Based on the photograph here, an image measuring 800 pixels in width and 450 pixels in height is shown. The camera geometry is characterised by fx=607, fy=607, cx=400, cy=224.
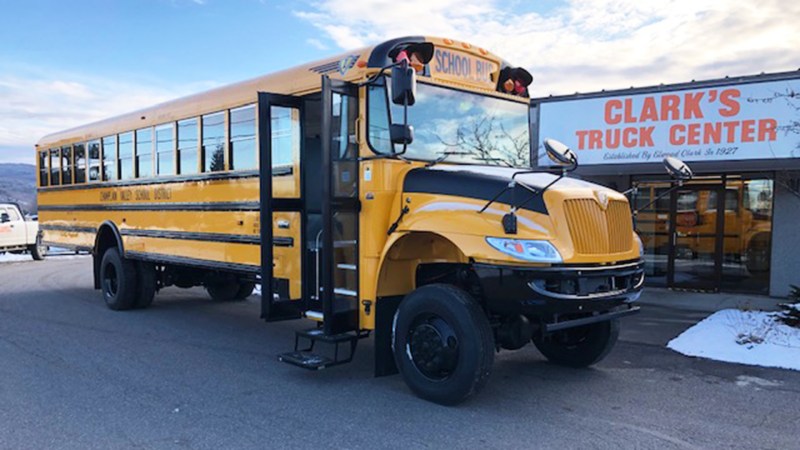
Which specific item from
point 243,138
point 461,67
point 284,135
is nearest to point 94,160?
point 243,138

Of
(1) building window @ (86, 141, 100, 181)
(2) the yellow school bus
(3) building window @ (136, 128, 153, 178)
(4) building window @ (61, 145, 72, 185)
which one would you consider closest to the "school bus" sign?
(2) the yellow school bus

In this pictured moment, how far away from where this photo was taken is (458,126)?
542cm

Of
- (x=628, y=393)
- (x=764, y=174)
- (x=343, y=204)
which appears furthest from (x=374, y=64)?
(x=764, y=174)

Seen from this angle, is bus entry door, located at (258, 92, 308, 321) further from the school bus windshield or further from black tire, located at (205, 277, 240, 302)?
black tire, located at (205, 277, 240, 302)

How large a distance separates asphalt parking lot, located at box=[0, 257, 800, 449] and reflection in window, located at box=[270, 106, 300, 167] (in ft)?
6.72

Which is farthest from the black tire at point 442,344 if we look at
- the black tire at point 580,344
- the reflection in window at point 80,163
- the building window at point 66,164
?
the building window at point 66,164

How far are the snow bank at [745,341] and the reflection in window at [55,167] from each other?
9909 millimetres

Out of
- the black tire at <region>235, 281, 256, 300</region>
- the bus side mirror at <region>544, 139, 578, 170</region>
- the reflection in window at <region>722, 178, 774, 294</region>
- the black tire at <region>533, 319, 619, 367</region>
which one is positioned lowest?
the black tire at <region>235, 281, 256, 300</region>

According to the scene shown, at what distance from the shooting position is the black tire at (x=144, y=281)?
29.2 feet

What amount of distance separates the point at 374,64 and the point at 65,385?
3849 millimetres

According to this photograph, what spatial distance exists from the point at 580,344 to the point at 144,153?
242 inches

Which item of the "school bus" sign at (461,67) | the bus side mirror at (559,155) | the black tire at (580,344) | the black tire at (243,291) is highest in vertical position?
the "school bus" sign at (461,67)

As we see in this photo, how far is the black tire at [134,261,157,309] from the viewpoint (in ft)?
29.2

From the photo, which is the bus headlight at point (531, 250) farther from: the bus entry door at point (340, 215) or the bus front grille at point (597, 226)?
the bus entry door at point (340, 215)
